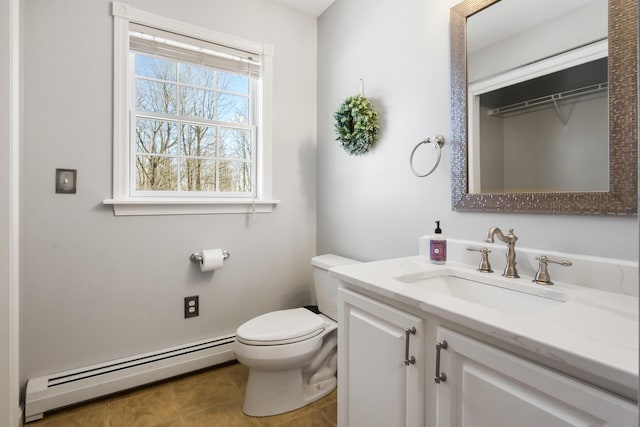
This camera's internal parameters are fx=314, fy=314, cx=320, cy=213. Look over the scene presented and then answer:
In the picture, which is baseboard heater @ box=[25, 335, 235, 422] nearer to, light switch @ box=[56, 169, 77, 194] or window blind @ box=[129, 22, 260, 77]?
light switch @ box=[56, 169, 77, 194]

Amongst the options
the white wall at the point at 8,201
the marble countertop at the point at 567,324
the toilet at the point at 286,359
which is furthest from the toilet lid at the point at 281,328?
the white wall at the point at 8,201

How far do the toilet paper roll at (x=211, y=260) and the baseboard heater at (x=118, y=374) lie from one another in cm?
49

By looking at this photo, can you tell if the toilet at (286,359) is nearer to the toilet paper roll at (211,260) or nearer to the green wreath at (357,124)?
the toilet paper roll at (211,260)

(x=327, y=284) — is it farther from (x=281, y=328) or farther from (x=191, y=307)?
(x=191, y=307)

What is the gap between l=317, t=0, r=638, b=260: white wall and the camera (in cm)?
115

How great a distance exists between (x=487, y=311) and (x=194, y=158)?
1.87 metres

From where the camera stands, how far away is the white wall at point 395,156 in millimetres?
1152

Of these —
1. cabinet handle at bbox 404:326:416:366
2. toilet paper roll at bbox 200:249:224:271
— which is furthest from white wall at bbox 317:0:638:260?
toilet paper roll at bbox 200:249:224:271

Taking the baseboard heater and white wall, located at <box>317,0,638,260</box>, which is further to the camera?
the baseboard heater

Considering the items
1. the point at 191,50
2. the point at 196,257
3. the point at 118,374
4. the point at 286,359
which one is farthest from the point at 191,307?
the point at 191,50

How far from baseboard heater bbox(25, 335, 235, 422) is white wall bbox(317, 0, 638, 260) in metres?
1.03

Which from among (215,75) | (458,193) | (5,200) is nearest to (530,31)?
(458,193)

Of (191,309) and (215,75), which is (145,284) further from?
(215,75)

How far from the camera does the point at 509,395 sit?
26.6 inches
